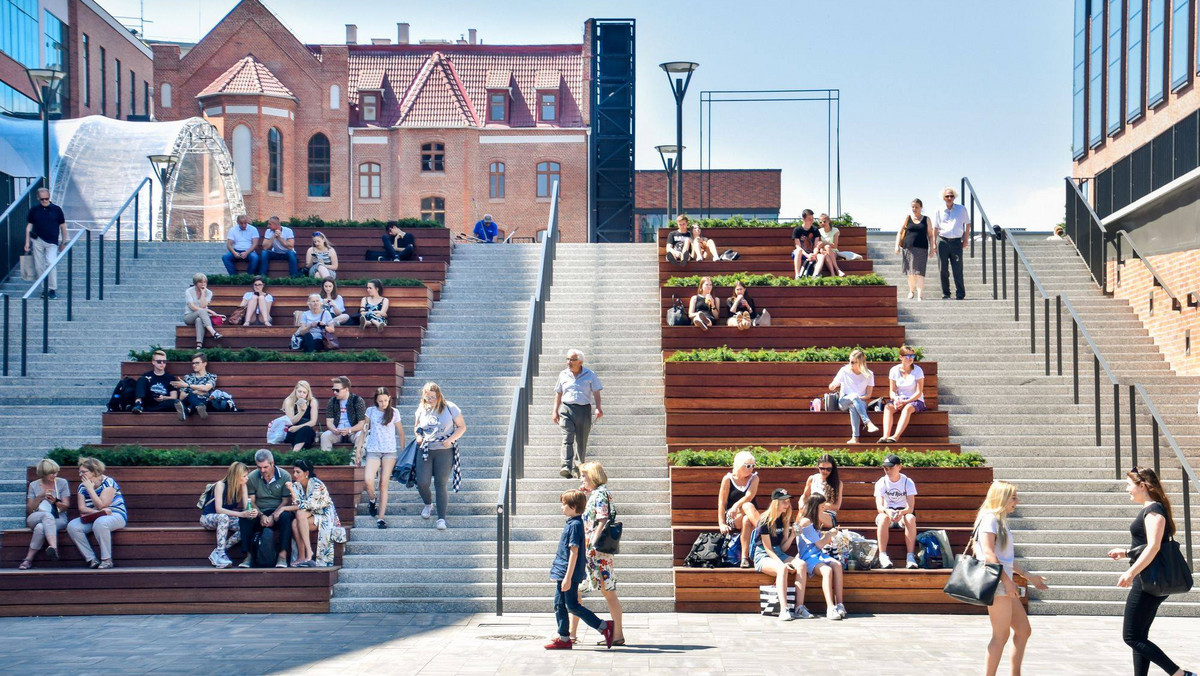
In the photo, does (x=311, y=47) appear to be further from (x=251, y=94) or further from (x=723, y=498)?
(x=723, y=498)

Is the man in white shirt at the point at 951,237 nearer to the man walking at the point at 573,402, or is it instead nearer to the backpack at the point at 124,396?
the man walking at the point at 573,402

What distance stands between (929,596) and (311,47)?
55.1 m

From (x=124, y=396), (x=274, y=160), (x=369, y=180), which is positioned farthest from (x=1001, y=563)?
(x=274, y=160)

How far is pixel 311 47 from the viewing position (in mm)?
63562

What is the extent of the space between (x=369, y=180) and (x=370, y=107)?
144 inches

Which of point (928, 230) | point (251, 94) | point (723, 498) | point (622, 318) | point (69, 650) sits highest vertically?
point (251, 94)

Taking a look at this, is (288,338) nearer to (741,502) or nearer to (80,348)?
(80,348)

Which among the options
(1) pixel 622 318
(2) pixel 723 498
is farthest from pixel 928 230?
(2) pixel 723 498

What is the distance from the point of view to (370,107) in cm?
6344

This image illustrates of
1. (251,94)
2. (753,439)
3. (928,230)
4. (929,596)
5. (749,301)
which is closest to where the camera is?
(929,596)

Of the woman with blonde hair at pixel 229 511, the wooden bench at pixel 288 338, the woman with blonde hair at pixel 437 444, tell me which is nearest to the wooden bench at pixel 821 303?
the wooden bench at pixel 288 338

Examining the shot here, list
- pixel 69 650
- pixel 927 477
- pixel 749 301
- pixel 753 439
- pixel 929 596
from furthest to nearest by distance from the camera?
pixel 749 301
pixel 753 439
pixel 927 477
pixel 929 596
pixel 69 650

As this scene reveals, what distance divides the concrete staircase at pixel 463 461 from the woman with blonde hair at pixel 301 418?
3.68 ft

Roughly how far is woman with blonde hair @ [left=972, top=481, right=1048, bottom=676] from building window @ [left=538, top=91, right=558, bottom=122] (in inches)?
2196
